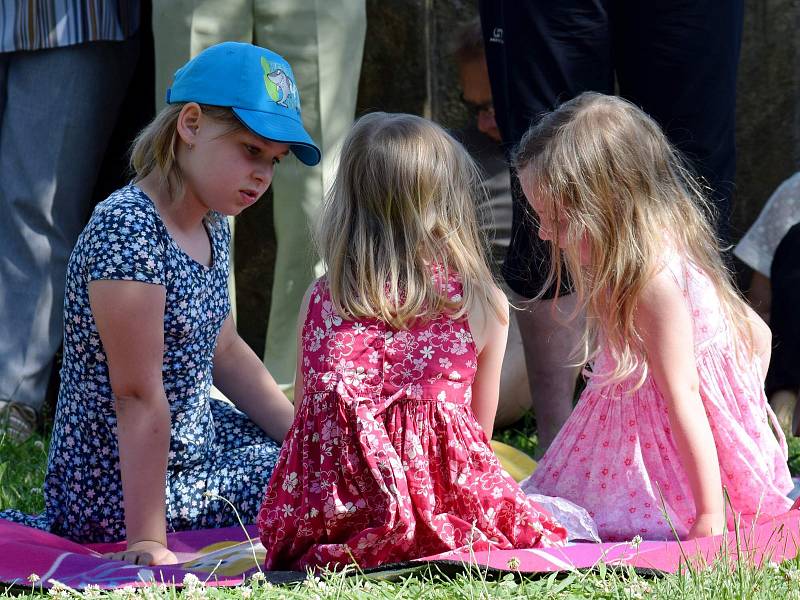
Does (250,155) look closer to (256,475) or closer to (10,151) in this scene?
(256,475)

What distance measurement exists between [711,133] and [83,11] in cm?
185

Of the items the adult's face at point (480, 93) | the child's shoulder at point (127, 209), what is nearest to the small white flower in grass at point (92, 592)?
the child's shoulder at point (127, 209)

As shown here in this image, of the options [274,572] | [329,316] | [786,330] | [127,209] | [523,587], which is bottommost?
[786,330]

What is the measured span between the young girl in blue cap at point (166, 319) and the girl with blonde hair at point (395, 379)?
0.26 metres

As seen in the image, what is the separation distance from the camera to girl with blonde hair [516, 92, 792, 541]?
2.39 m

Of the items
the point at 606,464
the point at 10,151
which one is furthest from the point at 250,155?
the point at 10,151

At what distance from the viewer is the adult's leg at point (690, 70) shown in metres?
2.99

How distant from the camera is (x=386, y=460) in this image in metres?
2.14

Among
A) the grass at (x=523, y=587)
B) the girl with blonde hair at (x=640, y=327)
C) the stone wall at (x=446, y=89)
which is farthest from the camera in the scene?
the stone wall at (x=446, y=89)

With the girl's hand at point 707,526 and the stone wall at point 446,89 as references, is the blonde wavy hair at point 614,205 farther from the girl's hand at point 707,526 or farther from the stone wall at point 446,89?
the stone wall at point 446,89

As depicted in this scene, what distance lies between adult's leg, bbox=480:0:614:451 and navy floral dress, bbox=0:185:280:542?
73cm

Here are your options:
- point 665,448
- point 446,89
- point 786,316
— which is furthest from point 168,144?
point 786,316

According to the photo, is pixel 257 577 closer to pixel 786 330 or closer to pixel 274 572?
pixel 274 572

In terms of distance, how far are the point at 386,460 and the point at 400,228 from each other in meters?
0.45
